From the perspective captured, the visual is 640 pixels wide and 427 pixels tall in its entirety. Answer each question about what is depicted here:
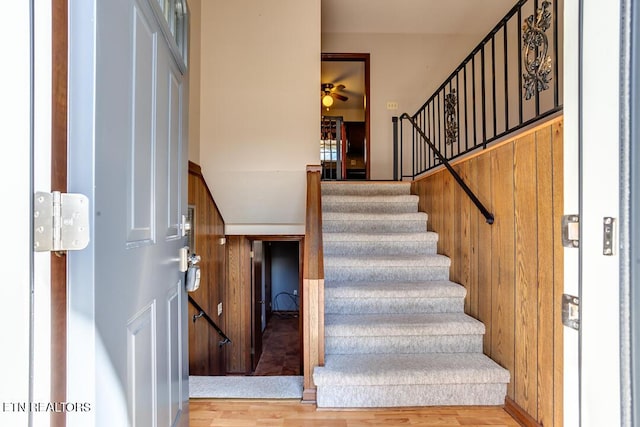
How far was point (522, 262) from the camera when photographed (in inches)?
70.2

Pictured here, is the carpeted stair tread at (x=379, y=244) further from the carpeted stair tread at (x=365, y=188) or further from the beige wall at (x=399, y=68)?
the beige wall at (x=399, y=68)

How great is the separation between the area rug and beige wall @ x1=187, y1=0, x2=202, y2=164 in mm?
2128

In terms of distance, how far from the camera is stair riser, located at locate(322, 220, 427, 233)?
10.5ft

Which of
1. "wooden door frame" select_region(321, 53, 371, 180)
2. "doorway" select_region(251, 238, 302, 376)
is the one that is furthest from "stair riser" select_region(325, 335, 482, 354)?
"wooden door frame" select_region(321, 53, 371, 180)

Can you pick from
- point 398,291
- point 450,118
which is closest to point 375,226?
point 398,291

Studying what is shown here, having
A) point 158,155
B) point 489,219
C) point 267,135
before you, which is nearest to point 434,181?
point 489,219

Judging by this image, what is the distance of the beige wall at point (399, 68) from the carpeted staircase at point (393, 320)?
1888 mm

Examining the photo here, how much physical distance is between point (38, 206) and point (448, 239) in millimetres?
2713

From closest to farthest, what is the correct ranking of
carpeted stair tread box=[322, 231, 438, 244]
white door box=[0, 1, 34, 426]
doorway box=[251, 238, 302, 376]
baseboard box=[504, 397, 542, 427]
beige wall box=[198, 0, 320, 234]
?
white door box=[0, 1, 34, 426] → baseboard box=[504, 397, 542, 427] → carpeted stair tread box=[322, 231, 438, 244] → beige wall box=[198, 0, 320, 234] → doorway box=[251, 238, 302, 376]

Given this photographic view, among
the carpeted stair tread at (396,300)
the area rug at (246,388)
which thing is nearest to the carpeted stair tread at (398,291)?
the carpeted stair tread at (396,300)

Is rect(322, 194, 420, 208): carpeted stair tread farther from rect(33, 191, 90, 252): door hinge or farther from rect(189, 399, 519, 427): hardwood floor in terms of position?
rect(33, 191, 90, 252): door hinge

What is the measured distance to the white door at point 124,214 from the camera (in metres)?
0.65

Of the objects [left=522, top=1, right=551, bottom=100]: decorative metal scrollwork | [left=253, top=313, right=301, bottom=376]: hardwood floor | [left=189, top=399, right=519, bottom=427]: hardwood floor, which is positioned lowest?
[left=253, top=313, right=301, bottom=376]: hardwood floor

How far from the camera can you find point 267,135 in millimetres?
3801
